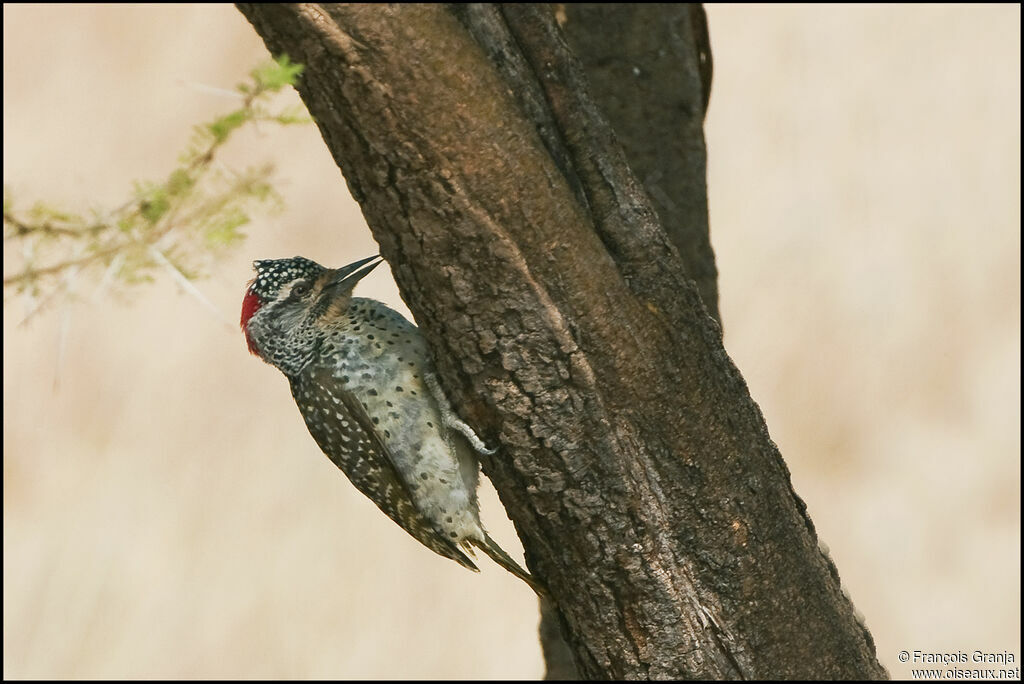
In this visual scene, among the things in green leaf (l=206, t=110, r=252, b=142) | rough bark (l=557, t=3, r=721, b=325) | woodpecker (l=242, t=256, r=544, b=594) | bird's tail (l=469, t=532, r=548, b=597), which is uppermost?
rough bark (l=557, t=3, r=721, b=325)

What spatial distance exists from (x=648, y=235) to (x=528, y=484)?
622mm

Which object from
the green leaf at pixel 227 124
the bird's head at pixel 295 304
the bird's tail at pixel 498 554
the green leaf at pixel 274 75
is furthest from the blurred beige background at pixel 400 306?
the green leaf at pixel 274 75

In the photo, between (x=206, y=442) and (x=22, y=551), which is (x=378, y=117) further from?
(x=22, y=551)

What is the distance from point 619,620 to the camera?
111 inches

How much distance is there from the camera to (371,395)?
12.1 ft

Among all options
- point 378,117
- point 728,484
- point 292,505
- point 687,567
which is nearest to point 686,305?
point 728,484

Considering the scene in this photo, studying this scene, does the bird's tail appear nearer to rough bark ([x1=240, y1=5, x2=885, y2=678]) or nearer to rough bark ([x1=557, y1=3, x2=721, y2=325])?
rough bark ([x1=240, y1=5, x2=885, y2=678])

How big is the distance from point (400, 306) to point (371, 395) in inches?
154

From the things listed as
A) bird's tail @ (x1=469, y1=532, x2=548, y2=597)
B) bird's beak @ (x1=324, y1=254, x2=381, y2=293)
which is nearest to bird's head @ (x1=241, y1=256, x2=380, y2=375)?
bird's beak @ (x1=324, y1=254, x2=381, y2=293)

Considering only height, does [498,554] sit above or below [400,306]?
below

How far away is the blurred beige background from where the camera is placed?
7.29 meters

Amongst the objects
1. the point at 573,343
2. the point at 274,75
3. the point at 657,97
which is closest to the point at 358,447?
the point at 573,343

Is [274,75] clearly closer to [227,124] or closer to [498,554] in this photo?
[227,124]

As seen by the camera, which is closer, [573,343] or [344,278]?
[573,343]
